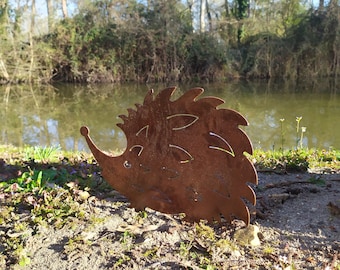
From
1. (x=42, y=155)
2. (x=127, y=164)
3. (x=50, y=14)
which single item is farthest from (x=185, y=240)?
(x=50, y=14)

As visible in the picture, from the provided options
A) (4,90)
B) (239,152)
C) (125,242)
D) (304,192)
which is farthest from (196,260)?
(4,90)

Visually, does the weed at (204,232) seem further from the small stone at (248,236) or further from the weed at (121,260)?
the weed at (121,260)

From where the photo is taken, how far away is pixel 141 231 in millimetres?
2648

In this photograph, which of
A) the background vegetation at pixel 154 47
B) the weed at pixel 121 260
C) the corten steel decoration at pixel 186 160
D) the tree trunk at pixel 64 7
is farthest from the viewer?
the tree trunk at pixel 64 7

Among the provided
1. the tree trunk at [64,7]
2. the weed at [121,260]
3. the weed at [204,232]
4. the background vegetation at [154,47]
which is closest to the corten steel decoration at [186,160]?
the weed at [204,232]

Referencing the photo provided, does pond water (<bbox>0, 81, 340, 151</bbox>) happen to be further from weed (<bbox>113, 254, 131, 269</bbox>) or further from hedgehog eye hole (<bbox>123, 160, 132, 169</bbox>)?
weed (<bbox>113, 254, 131, 269</bbox>)

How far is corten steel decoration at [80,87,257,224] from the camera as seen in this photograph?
2.46 meters

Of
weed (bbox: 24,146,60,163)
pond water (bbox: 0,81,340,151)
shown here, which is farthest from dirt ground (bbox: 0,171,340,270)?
pond water (bbox: 0,81,340,151)

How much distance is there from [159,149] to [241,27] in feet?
72.3

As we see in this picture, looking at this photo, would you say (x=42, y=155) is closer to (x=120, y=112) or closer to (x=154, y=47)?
(x=120, y=112)

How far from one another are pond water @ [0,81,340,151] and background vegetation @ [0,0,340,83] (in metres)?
2.72

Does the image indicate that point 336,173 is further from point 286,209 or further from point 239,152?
point 239,152

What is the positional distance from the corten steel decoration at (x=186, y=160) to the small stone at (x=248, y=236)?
0.41ft

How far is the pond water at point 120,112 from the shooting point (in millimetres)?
8084
